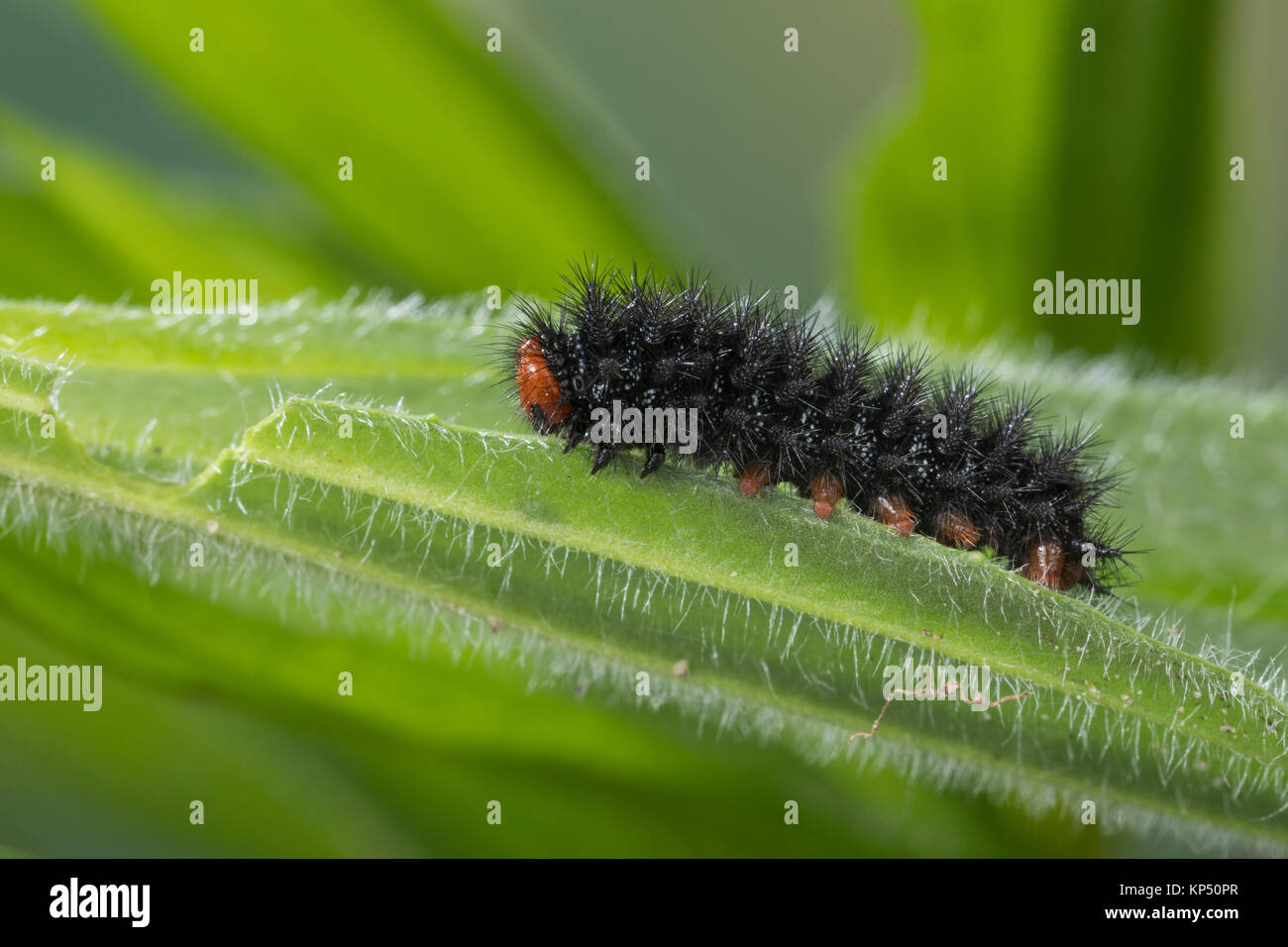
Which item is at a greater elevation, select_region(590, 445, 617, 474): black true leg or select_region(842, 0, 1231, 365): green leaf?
select_region(842, 0, 1231, 365): green leaf

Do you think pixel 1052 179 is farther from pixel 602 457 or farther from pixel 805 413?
pixel 602 457

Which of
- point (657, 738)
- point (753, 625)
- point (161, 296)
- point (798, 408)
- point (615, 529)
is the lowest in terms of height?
point (657, 738)

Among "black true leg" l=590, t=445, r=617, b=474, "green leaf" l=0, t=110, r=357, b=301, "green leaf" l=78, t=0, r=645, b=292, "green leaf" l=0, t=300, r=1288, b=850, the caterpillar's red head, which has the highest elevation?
"green leaf" l=78, t=0, r=645, b=292

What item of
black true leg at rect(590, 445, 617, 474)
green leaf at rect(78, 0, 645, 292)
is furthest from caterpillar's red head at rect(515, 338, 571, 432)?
green leaf at rect(78, 0, 645, 292)

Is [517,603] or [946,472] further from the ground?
[946,472]

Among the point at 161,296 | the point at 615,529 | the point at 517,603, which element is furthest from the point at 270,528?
the point at 161,296

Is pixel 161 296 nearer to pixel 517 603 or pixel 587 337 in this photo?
pixel 587 337

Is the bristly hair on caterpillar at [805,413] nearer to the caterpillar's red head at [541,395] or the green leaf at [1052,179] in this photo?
the caterpillar's red head at [541,395]

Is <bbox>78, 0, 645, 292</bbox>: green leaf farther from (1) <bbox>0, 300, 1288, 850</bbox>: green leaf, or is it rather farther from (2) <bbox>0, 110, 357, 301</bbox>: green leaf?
(1) <bbox>0, 300, 1288, 850</bbox>: green leaf
